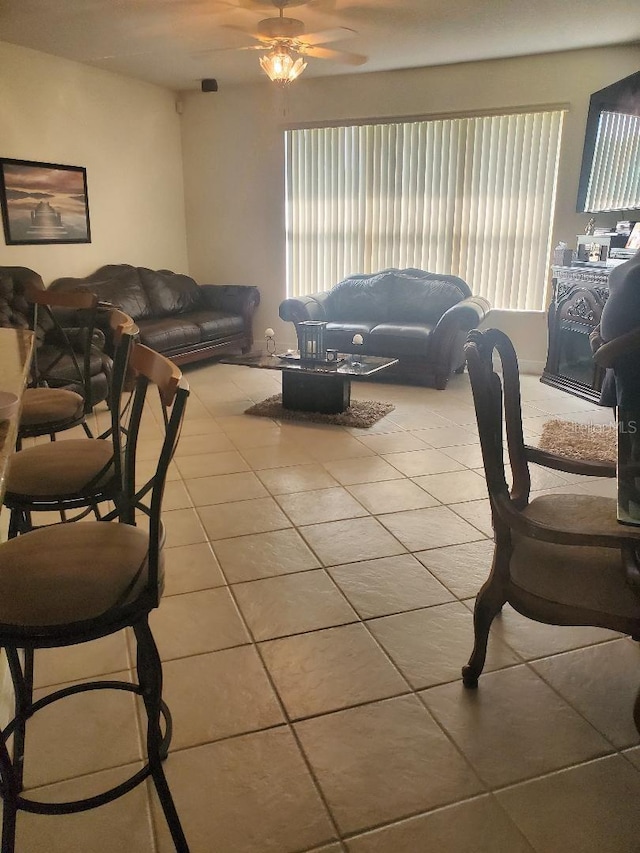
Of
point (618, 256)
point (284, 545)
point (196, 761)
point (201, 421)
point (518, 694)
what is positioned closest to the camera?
point (196, 761)

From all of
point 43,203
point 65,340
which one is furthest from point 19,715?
point 43,203

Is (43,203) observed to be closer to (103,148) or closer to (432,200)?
(103,148)

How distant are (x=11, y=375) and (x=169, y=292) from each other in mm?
4897

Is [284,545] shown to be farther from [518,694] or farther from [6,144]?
[6,144]

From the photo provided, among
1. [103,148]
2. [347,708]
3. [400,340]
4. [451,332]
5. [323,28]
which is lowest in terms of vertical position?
[347,708]

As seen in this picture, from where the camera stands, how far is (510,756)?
5.32ft

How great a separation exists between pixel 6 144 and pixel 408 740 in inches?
215

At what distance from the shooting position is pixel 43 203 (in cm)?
552

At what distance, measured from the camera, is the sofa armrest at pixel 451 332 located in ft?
17.6

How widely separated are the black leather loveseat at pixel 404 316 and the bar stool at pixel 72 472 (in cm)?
378

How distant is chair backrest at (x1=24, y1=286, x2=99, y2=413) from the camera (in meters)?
2.67

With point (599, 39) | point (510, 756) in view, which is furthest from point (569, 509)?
point (599, 39)

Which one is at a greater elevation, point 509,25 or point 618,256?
point 509,25

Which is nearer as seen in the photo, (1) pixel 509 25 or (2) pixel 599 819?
(2) pixel 599 819
